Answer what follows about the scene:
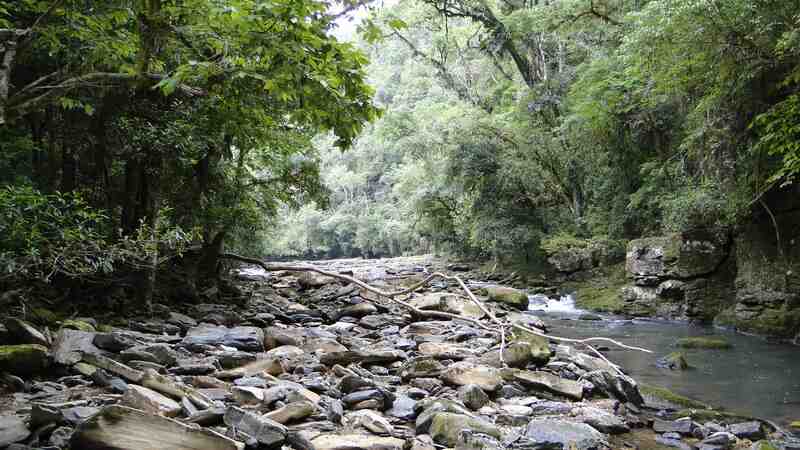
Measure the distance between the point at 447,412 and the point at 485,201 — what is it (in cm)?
1910

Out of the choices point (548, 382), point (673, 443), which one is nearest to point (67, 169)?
point (548, 382)

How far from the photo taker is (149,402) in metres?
3.76

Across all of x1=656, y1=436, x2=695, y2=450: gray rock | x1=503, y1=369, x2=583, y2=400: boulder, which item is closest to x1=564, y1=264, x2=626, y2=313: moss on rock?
x1=503, y1=369, x2=583, y2=400: boulder

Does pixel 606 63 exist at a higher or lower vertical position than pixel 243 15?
higher

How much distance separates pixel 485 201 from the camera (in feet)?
76.5

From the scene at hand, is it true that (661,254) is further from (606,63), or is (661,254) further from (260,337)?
(260,337)

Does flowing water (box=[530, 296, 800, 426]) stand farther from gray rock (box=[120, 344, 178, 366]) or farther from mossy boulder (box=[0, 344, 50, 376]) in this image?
mossy boulder (box=[0, 344, 50, 376])

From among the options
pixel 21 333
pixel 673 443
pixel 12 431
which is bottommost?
pixel 673 443

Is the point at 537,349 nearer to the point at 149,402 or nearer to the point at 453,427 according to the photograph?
the point at 453,427

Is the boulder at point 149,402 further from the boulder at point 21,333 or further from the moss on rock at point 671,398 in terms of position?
the moss on rock at point 671,398

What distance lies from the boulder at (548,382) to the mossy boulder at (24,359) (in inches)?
189

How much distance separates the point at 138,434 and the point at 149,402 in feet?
2.74

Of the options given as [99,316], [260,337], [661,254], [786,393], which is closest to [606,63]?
[661,254]

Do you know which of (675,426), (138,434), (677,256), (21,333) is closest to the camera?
(138,434)
